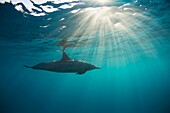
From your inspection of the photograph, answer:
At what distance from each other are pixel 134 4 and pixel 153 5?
216 centimetres

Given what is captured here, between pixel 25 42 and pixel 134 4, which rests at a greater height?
pixel 134 4

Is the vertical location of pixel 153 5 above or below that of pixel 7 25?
above

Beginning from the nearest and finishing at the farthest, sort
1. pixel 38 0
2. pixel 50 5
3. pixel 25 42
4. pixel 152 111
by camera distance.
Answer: pixel 38 0
pixel 50 5
pixel 25 42
pixel 152 111

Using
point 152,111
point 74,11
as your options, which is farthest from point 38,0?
point 152,111

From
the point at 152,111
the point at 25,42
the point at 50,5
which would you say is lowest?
the point at 152,111

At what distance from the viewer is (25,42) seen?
76.4ft

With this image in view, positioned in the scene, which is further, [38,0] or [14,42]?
[14,42]

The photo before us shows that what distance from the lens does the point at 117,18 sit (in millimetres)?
17188

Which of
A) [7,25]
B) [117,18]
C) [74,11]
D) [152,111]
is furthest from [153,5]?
[152,111]

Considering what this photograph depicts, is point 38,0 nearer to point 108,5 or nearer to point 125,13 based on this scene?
point 108,5

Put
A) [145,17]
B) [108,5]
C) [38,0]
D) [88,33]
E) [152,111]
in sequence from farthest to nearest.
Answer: [152,111], [88,33], [145,17], [108,5], [38,0]

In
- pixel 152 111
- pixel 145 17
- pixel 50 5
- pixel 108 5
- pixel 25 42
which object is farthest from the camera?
pixel 152 111

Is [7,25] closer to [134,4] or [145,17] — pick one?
[134,4]

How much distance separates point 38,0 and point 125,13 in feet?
27.8
